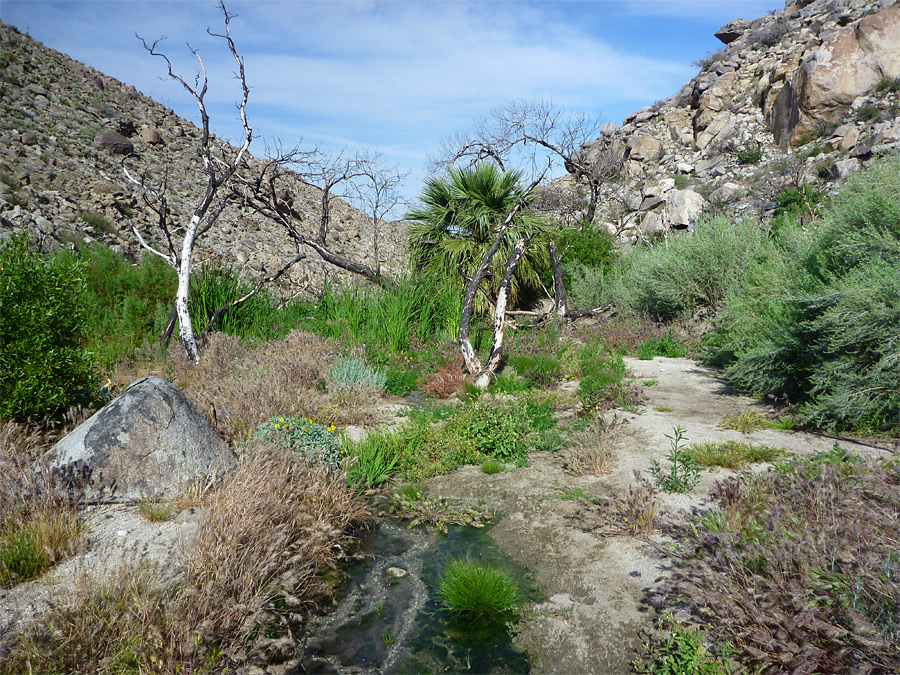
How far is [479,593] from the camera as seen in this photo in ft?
11.4

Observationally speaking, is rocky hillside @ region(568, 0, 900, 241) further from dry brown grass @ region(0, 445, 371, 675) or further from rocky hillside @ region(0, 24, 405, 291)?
dry brown grass @ region(0, 445, 371, 675)

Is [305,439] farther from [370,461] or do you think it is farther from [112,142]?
[112,142]

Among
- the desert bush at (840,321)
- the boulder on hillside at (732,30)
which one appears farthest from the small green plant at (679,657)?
the boulder on hillside at (732,30)

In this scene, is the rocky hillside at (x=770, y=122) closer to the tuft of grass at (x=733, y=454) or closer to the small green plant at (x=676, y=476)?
the tuft of grass at (x=733, y=454)

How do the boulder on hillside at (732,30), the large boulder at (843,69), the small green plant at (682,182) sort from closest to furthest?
1. the large boulder at (843,69)
2. the small green plant at (682,182)
3. the boulder on hillside at (732,30)

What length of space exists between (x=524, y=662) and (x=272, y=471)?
2.27 meters

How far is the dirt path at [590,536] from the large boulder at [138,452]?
7.57ft

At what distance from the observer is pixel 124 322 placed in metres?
8.84

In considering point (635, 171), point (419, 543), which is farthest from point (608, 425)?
point (635, 171)

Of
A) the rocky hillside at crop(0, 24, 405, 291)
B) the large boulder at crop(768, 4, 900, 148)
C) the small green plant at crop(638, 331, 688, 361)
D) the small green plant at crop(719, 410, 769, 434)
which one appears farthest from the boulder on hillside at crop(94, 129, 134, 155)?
the large boulder at crop(768, 4, 900, 148)

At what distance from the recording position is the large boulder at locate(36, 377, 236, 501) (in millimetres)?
4117

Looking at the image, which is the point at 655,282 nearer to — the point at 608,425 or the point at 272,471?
the point at 608,425

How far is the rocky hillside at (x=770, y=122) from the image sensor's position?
24312 millimetres

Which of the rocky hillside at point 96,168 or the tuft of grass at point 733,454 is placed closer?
the tuft of grass at point 733,454
